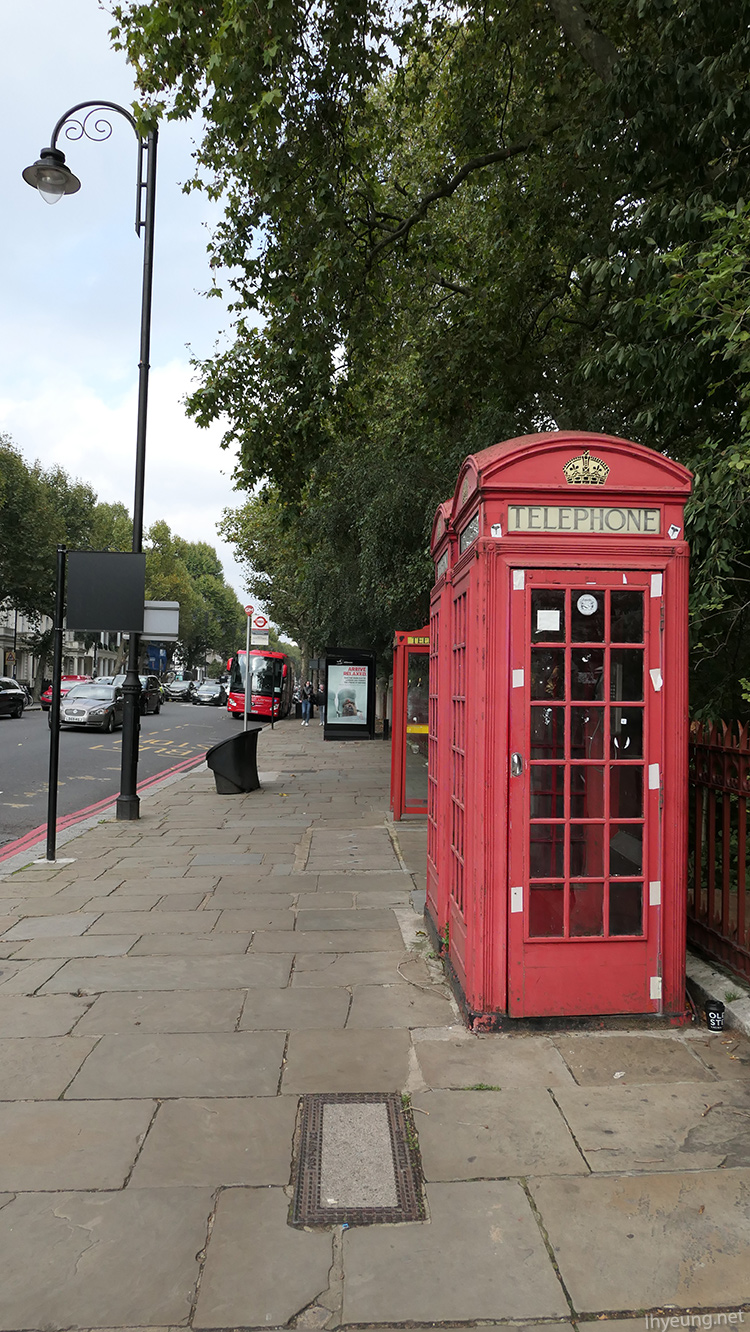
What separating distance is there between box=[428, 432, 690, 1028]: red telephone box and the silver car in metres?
22.5

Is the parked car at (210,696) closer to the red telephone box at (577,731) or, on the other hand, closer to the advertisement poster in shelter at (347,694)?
the advertisement poster in shelter at (347,694)

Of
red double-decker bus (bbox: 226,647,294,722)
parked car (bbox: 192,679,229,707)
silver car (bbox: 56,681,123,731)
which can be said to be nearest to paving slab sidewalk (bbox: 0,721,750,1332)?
silver car (bbox: 56,681,123,731)

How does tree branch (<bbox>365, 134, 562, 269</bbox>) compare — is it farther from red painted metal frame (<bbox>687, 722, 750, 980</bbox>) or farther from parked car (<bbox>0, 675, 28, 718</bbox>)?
parked car (<bbox>0, 675, 28, 718</bbox>)

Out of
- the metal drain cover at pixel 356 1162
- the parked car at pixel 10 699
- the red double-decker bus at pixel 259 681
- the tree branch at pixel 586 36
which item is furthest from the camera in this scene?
the red double-decker bus at pixel 259 681

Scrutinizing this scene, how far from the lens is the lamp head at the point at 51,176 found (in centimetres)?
897

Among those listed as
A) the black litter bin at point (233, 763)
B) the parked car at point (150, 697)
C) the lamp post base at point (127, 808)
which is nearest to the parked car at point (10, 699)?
the parked car at point (150, 697)

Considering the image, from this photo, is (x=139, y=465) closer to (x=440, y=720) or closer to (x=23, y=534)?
(x=440, y=720)

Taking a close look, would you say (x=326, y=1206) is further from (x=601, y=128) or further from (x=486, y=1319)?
(x=601, y=128)

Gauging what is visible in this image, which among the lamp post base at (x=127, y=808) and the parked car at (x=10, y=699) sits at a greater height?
the parked car at (x=10, y=699)

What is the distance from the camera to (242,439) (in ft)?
37.0

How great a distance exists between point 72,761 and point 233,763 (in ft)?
18.5

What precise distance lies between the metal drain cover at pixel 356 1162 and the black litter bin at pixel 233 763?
1012 cm

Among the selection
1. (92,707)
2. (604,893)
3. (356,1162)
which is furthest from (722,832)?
(92,707)

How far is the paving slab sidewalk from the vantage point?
96.7 inches
